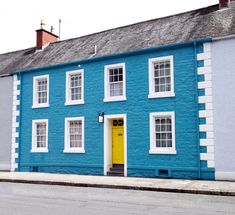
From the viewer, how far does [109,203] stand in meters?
9.48

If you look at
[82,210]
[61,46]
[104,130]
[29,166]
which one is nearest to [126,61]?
[104,130]

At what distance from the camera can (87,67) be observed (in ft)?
59.9

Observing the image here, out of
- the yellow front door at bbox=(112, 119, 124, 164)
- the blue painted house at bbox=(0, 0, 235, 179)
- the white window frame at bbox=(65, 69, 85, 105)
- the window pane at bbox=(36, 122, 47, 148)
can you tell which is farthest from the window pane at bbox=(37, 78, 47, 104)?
the yellow front door at bbox=(112, 119, 124, 164)

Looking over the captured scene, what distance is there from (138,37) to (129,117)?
15.0ft

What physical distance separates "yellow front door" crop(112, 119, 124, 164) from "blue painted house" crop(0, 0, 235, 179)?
50 mm

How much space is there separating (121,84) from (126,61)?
45.9 inches

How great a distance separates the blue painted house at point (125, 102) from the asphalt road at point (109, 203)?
386 cm

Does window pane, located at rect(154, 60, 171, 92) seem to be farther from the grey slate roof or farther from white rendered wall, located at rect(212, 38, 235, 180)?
white rendered wall, located at rect(212, 38, 235, 180)

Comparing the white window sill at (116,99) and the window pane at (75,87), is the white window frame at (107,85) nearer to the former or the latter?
the white window sill at (116,99)

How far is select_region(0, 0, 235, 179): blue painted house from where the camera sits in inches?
581

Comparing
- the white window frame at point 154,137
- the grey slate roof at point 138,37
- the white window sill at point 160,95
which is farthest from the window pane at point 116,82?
the white window frame at point 154,137

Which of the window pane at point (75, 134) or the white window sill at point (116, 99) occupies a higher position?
the white window sill at point (116, 99)

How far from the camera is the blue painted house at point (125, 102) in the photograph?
14.8 meters

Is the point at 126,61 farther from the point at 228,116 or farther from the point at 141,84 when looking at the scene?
the point at 228,116
